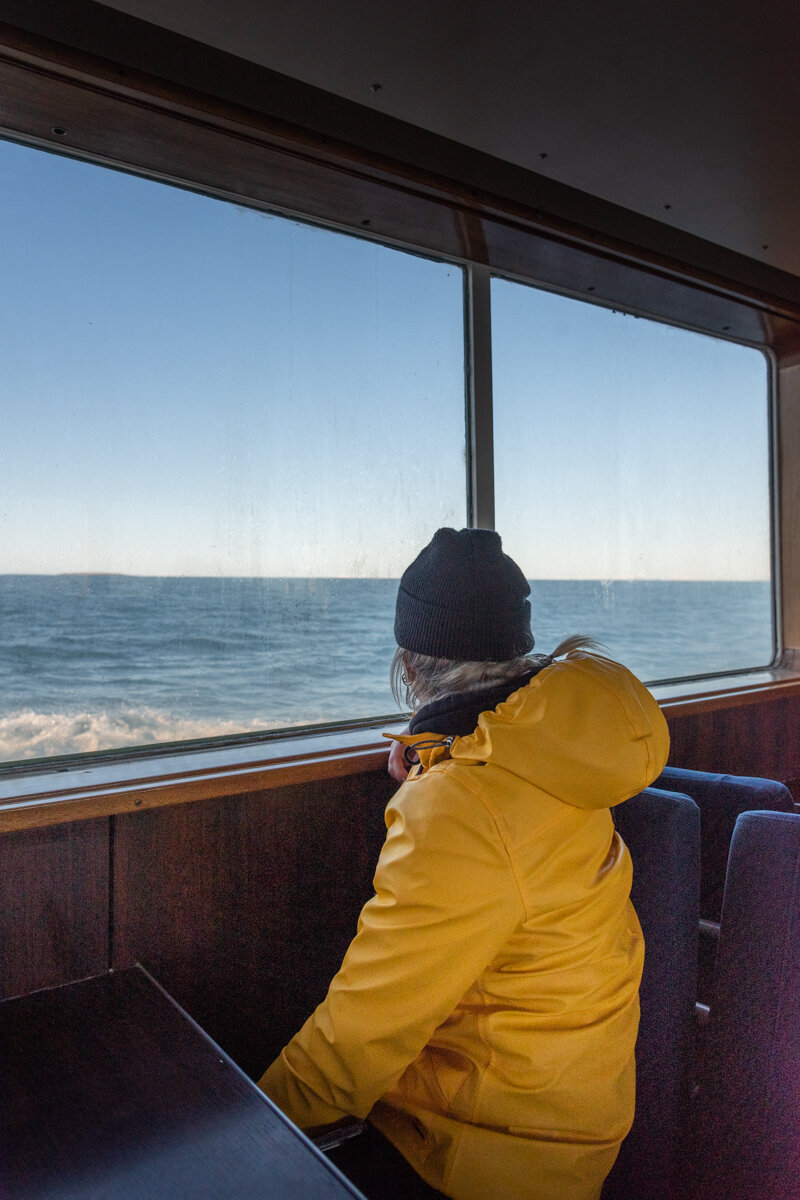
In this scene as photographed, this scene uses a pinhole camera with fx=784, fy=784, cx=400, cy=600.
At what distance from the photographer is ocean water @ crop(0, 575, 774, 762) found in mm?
1563

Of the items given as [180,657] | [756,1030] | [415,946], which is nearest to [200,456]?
[180,657]

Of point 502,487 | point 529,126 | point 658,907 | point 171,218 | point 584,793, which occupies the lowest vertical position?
point 658,907

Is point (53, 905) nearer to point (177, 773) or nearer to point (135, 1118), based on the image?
point (177, 773)

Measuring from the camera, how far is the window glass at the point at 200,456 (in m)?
1.60

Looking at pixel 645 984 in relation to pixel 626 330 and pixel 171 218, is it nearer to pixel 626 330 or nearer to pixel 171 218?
pixel 171 218

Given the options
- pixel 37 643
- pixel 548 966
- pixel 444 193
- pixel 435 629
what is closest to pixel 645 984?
pixel 548 966

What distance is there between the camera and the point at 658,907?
4.63 feet

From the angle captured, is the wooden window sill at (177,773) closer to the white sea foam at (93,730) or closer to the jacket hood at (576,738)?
the white sea foam at (93,730)

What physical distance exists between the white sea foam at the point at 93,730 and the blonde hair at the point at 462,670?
2.02ft

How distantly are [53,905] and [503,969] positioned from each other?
0.76 metres

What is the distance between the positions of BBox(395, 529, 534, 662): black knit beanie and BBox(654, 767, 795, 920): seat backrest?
73 centimetres

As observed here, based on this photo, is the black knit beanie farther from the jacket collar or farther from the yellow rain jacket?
the yellow rain jacket

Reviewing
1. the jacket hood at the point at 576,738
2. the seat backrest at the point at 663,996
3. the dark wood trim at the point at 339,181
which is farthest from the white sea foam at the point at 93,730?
the dark wood trim at the point at 339,181

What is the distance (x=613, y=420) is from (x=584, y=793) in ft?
7.23
